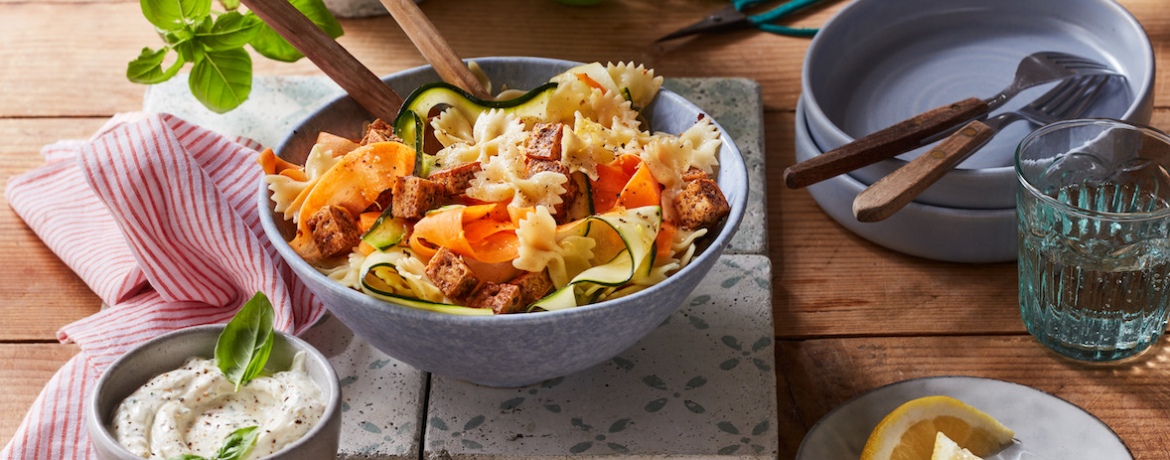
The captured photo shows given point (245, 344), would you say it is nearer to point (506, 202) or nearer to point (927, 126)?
point (506, 202)

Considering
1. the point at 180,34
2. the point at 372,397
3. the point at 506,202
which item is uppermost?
the point at 180,34

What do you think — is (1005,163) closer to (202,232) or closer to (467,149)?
(467,149)

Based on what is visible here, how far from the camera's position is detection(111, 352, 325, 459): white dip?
1017mm

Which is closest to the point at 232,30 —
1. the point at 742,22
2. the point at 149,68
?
the point at 149,68

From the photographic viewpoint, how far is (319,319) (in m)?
1.40

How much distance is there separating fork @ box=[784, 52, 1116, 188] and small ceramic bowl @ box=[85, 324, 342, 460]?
65cm

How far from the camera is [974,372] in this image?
137cm

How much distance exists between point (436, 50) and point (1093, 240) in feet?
2.97

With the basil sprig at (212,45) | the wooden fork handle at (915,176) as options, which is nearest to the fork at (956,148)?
the wooden fork handle at (915,176)

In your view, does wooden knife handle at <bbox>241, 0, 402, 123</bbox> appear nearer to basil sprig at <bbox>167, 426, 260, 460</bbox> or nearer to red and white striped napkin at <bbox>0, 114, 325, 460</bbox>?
red and white striped napkin at <bbox>0, 114, 325, 460</bbox>

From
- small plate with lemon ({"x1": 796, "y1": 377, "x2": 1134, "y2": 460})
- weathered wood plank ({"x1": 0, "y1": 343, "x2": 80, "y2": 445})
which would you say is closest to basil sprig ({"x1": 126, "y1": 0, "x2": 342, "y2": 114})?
weathered wood plank ({"x1": 0, "y1": 343, "x2": 80, "y2": 445})

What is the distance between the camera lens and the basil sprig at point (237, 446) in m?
0.98

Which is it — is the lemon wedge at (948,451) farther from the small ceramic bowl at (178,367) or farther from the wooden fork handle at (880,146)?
the small ceramic bowl at (178,367)

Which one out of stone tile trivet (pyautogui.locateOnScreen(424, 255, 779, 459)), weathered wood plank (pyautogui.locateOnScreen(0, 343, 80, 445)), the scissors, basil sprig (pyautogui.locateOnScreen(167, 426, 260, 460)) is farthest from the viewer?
the scissors
